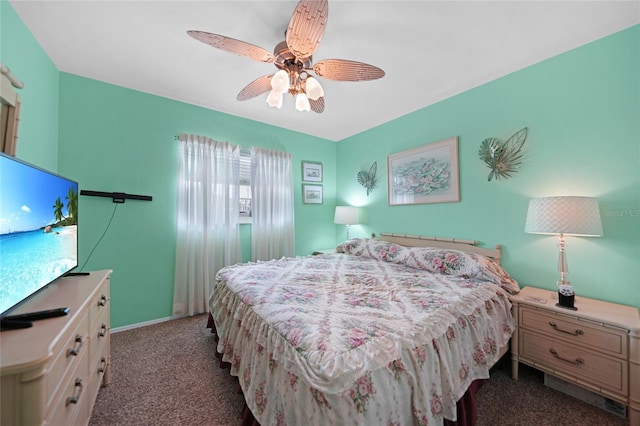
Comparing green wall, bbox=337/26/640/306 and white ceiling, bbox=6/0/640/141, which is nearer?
white ceiling, bbox=6/0/640/141

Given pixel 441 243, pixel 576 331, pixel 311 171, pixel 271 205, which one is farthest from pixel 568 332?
pixel 311 171

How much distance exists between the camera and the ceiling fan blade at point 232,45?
4.49ft

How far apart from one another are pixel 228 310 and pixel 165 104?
97.4 inches

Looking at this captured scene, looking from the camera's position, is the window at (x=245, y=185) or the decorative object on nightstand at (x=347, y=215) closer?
the window at (x=245, y=185)

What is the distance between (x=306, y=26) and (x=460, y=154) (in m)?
2.09

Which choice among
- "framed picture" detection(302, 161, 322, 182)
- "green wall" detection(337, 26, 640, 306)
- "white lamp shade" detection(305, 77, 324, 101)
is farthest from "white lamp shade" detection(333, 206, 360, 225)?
"white lamp shade" detection(305, 77, 324, 101)

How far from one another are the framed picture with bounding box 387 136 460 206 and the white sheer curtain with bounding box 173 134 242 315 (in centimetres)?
216

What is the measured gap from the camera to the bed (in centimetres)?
90

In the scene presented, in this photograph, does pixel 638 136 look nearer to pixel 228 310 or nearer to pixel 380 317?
pixel 380 317

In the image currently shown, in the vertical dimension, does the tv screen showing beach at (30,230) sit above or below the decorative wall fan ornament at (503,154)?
below

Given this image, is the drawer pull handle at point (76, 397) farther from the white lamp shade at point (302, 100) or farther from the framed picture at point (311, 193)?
the framed picture at point (311, 193)

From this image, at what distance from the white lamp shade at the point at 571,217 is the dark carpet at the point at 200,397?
1.12m

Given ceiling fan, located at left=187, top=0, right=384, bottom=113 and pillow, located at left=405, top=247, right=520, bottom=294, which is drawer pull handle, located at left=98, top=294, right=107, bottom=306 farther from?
pillow, located at left=405, top=247, right=520, bottom=294

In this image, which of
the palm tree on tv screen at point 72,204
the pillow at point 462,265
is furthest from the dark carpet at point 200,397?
the palm tree on tv screen at point 72,204
